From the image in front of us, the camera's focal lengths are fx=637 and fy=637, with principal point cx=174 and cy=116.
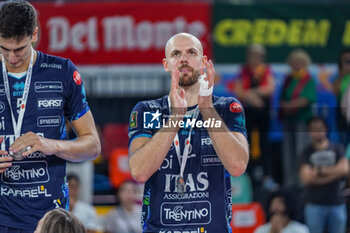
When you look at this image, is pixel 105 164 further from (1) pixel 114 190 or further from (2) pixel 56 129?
(2) pixel 56 129

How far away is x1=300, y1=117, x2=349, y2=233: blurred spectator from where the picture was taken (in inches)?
338

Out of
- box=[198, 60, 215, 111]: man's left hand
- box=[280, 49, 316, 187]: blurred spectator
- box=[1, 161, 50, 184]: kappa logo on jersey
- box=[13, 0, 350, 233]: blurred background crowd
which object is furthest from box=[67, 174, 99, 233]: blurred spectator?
box=[198, 60, 215, 111]: man's left hand

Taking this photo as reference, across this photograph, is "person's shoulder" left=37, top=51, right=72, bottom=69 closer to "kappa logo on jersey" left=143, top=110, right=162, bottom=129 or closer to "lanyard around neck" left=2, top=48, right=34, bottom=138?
"lanyard around neck" left=2, top=48, right=34, bottom=138

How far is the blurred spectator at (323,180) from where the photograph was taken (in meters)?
8.59

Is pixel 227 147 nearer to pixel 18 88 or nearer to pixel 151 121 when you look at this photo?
pixel 151 121

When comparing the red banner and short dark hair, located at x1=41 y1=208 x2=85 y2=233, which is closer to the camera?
short dark hair, located at x1=41 y1=208 x2=85 y2=233

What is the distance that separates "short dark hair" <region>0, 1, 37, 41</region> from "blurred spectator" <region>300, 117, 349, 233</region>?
5310mm

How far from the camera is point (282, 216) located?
27.6ft

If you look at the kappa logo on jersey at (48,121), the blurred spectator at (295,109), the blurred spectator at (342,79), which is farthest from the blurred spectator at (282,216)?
the kappa logo on jersey at (48,121)

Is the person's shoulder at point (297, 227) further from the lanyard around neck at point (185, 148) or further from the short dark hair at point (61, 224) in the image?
the short dark hair at point (61, 224)

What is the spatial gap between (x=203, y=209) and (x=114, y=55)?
6.66 metres

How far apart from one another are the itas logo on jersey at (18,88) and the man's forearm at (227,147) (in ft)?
4.61

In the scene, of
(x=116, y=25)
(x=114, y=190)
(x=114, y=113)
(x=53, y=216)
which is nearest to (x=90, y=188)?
(x=114, y=190)

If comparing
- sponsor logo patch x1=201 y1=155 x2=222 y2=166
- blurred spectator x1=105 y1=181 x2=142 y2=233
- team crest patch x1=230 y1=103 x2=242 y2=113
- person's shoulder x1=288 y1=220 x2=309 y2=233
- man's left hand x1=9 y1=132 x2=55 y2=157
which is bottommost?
person's shoulder x1=288 y1=220 x2=309 y2=233
